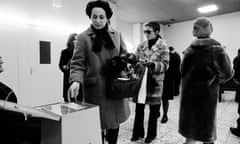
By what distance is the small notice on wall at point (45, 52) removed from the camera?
3.58 m

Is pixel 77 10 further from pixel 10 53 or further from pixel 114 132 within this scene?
pixel 114 132

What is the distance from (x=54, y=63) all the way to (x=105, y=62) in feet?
9.62

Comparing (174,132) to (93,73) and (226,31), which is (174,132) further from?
(226,31)

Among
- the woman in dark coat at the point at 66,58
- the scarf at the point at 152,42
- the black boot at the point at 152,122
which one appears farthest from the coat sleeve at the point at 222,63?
the woman in dark coat at the point at 66,58

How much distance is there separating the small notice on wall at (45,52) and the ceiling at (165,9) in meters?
2.28

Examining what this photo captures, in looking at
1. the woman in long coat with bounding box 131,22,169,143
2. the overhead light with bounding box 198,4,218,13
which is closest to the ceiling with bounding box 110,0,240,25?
the overhead light with bounding box 198,4,218,13

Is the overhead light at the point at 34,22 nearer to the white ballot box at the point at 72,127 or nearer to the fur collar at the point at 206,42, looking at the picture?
the white ballot box at the point at 72,127

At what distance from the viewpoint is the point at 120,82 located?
1.23 m

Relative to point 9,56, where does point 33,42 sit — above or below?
above

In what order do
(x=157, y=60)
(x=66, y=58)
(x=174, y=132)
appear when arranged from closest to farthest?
(x=157, y=60), (x=174, y=132), (x=66, y=58)

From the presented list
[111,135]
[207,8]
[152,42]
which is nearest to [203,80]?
[152,42]

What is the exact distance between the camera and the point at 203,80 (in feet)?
5.07

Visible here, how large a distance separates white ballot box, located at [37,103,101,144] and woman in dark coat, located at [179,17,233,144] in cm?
111

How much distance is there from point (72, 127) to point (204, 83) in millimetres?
1281
